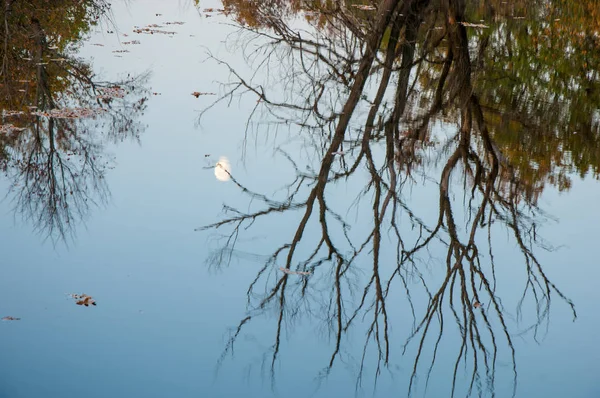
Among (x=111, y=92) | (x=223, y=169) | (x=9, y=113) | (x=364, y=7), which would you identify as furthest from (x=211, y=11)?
(x=223, y=169)

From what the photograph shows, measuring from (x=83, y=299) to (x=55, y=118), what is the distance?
3.47 meters

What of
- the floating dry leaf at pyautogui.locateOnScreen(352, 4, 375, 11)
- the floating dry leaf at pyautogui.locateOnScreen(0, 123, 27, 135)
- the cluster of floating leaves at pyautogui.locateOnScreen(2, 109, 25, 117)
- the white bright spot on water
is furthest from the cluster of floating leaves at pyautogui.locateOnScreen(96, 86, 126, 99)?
the floating dry leaf at pyautogui.locateOnScreen(352, 4, 375, 11)

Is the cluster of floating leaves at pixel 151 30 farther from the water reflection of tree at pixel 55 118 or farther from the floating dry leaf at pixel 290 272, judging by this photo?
the floating dry leaf at pixel 290 272

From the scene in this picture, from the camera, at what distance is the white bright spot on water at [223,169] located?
569 centimetres

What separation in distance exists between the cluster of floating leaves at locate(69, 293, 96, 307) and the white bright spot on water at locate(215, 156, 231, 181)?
1994 millimetres

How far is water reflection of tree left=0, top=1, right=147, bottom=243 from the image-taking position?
17.2ft

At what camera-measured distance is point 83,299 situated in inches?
150

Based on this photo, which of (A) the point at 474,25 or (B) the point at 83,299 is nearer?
(B) the point at 83,299

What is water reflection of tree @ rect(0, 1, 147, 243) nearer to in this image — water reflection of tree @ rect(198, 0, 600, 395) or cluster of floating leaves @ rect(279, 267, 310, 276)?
water reflection of tree @ rect(198, 0, 600, 395)

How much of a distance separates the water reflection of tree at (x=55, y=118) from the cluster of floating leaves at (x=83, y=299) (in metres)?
0.89

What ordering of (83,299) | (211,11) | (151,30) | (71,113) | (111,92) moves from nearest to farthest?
(83,299)
(71,113)
(111,92)
(151,30)
(211,11)

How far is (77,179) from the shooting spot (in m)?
5.62

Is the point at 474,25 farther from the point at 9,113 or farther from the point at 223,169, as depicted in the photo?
the point at 9,113

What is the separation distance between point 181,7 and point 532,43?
7.60 metres
